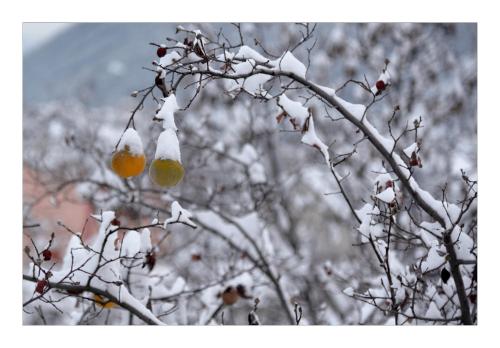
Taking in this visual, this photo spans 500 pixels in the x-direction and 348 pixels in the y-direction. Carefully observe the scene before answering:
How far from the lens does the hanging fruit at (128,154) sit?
3.42ft

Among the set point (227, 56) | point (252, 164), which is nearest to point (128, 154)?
point (227, 56)

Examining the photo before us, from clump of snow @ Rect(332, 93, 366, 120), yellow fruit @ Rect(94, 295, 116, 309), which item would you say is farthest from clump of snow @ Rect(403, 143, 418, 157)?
yellow fruit @ Rect(94, 295, 116, 309)

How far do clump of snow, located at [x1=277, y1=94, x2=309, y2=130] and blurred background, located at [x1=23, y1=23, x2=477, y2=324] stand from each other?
22.8 inches

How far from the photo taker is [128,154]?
1.04m

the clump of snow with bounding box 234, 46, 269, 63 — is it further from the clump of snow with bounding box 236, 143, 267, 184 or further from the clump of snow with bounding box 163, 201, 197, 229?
the clump of snow with bounding box 236, 143, 267, 184

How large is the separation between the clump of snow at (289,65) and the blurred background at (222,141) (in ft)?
1.87

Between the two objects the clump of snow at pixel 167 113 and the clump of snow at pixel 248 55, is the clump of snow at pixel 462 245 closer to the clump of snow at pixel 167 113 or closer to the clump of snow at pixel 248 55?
the clump of snow at pixel 248 55

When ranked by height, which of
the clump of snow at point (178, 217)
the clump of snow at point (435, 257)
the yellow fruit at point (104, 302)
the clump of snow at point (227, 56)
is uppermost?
the clump of snow at point (227, 56)

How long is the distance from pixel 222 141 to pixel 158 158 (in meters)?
2.31

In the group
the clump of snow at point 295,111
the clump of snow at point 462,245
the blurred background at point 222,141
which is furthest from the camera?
the blurred background at point 222,141

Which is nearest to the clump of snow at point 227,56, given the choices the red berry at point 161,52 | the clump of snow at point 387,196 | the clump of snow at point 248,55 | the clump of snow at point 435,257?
the clump of snow at point 248,55

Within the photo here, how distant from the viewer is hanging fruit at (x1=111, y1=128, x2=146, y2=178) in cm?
104

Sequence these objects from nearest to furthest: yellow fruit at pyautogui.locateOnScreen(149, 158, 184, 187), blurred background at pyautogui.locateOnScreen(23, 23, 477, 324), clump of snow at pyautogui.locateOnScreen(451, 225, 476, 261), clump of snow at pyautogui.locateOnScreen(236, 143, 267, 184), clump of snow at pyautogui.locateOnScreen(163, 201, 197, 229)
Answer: yellow fruit at pyautogui.locateOnScreen(149, 158, 184, 187), clump of snow at pyautogui.locateOnScreen(163, 201, 197, 229), clump of snow at pyautogui.locateOnScreen(451, 225, 476, 261), blurred background at pyautogui.locateOnScreen(23, 23, 477, 324), clump of snow at pyautogui.locateOnScreen(236, 143, 267, 184)
